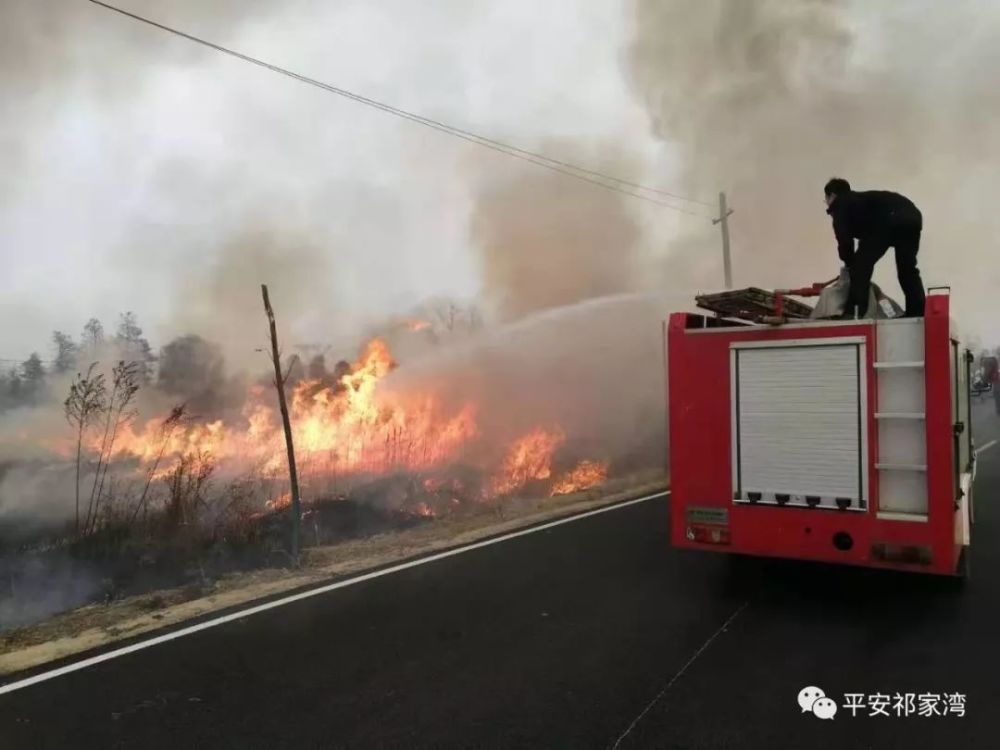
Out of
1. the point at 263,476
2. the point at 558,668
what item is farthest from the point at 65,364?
the point at 558,668

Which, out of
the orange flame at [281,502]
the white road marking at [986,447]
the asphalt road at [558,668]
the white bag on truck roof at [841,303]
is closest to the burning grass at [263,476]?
the orange flame at [281,502]

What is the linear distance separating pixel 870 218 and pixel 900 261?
15.8 inches

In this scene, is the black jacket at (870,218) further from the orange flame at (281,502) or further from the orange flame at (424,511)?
the orange flame at (281,502)

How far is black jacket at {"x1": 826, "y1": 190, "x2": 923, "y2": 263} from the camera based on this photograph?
468 centimetres

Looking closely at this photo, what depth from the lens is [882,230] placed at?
4.67 metres

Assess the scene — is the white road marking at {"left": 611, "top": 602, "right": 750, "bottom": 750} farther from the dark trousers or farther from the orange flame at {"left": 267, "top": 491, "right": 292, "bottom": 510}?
the orange flame at {"left": 267, "top": 491, "right": 292, "bottom": 510}

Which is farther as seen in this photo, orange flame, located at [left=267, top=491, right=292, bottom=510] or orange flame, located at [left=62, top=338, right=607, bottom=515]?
orange flame, located at [left=62, top=338, right=607, bottom=515]

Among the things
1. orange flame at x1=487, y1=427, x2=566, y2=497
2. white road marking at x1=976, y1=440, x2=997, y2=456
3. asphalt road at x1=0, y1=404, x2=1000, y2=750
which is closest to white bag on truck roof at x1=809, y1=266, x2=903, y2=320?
asphalt road at x1=0, y1=404, x2=1000, y2=750

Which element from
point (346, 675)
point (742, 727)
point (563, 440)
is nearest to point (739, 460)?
point (742, 727)

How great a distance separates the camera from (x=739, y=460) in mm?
4328

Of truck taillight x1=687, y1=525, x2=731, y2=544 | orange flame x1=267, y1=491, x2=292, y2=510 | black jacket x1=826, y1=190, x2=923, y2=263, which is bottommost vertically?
orange flame x1=267, y1=491, x2=292, y2=510

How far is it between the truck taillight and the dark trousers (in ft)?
5.65

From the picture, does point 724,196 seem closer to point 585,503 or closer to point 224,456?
point 585,503

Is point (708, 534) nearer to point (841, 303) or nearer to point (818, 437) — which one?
point (818, 437)
